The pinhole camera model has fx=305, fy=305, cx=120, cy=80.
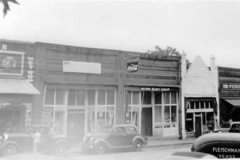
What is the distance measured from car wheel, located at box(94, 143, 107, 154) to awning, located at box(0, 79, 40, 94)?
3.33 m

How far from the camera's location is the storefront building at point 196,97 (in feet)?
55.7

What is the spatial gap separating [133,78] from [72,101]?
354cm

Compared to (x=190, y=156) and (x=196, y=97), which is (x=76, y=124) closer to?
(x=196, y=97)

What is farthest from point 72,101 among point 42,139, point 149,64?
point 149,64

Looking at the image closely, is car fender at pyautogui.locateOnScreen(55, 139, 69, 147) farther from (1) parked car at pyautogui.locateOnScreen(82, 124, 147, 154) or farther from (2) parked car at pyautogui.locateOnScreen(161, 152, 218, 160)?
(2) parked car at pyautogui.locateOnScreen(161, 152, 218, 160)

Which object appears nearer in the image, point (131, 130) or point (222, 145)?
point (222, 145)

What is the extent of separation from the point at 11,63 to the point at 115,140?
17.2ft

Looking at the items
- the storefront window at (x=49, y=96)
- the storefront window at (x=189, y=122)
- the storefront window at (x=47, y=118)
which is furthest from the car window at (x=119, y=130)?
the storefront window at (x=189, y=122)

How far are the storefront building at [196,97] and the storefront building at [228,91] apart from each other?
407 millimetres

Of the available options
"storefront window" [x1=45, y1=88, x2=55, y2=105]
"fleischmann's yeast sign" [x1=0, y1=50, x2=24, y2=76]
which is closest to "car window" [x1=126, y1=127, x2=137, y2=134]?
"storefront window" [x1=45, y1=88, x2=55, y2=105]

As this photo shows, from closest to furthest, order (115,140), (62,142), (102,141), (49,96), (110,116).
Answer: (62,142), (102,141), (115,140), (49,96), (110,116)

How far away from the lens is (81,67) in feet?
46.4

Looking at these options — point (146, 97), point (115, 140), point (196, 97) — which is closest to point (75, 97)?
point (115, 140)

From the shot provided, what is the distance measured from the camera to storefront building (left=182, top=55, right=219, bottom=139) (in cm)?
1698
